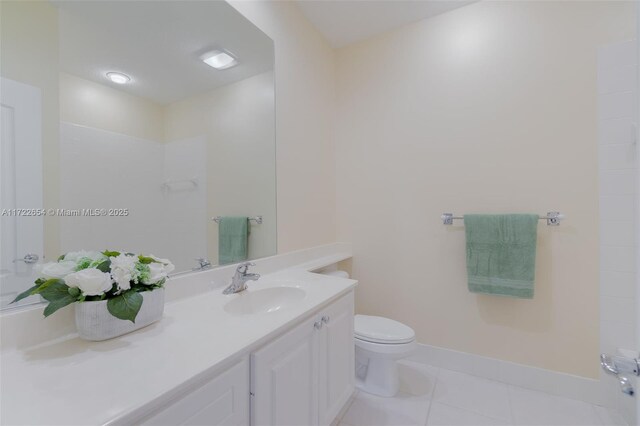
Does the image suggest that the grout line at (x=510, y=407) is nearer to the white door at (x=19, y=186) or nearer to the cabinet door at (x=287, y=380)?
the cabinet door at (x=287, y=380)

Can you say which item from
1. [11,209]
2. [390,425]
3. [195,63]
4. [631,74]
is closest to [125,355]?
[11,209]

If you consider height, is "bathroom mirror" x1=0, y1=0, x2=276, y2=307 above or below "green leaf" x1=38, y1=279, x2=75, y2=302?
above

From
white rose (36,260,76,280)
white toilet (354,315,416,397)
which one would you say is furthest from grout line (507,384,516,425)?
white rose (36,260,76,280)

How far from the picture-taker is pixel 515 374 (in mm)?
1779

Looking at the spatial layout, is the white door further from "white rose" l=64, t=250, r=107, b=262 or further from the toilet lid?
the toilet lid

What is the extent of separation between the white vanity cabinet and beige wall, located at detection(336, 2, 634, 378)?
0.92 meters

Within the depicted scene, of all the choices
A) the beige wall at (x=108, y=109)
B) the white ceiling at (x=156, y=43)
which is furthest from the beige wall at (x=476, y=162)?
the beige wall at (x=108, y=109)

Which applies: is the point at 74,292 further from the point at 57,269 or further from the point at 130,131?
the point at 130,131

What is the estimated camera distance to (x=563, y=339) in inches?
65.7

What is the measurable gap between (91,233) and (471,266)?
202 cm

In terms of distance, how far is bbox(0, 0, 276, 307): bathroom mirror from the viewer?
80cm

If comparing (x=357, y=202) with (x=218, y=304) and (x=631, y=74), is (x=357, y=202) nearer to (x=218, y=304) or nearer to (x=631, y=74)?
(x=218, y=304)

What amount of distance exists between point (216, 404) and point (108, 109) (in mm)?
Result: 1056

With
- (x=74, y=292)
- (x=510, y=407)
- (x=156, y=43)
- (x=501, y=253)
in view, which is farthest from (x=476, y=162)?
(x=74, y=292)
